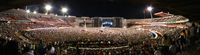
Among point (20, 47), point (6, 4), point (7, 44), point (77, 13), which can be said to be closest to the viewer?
point (6, 4)

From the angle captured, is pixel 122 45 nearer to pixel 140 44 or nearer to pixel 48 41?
pixel 140 44

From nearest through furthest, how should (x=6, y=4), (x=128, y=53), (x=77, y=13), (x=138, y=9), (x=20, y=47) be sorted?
(x=6, y=4) → (x=20, y=47) → (x=128, y=53) → (x=138, y=9) → (x=77, y=13)

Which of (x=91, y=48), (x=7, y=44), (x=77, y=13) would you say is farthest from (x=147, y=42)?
(x=77, y=13)

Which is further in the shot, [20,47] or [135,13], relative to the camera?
[135,13]

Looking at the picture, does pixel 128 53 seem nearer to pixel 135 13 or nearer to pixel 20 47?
pixel 20 47

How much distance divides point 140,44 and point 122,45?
4.62 feet

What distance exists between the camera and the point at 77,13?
53.8m

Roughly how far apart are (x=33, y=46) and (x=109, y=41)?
20.7ft

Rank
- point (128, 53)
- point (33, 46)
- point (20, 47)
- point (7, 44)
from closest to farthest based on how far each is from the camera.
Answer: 1. point (7, 44)
2. point (20, 47)
3. point (33, 46)
4. point (128, 53)

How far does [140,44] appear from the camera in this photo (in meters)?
20.9

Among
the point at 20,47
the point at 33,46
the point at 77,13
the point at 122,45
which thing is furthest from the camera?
the point at 77,13

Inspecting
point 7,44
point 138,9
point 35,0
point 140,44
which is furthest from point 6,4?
point 138,9

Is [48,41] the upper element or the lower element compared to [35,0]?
lower

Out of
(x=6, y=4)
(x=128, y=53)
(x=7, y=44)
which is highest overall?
(x=6, y=4)
